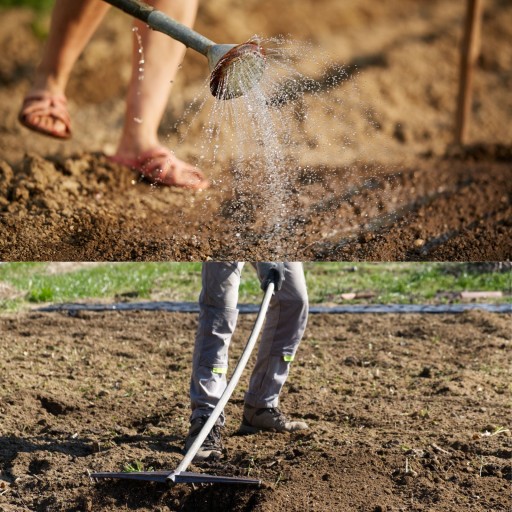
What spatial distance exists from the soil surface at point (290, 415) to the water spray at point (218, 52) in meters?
0.55

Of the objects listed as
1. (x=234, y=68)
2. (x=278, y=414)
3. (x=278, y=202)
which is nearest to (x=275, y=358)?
(x=278, y=414)

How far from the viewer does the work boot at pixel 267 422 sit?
153 cm

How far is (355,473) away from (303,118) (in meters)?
0.61

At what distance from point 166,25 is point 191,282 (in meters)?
0.53

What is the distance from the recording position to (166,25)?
1.12 meters

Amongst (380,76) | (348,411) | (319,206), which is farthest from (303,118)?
(380,76)

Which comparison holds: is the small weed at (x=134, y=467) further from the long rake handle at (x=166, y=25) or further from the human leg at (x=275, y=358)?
the long rake handle at (x=166, y=25)

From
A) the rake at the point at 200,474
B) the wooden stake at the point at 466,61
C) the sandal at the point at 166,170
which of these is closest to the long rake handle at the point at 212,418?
the rake at the point at 200,474

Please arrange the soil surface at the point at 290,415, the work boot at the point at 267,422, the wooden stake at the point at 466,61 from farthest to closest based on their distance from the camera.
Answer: the wooden stake at the point at 466,61 → the work boot at the point at 267,422 → the soil surface at the point at 290,415

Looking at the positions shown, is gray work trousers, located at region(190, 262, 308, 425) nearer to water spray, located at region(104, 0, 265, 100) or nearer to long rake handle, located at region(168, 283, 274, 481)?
long rake handle, located at region(168, 283, 274, 481)

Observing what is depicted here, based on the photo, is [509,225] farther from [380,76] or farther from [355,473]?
[380,76]

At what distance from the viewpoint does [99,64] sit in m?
3.03

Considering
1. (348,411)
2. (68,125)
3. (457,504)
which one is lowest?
(457,504)

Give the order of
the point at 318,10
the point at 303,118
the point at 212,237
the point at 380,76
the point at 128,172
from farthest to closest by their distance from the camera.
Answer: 1. the point at 380,76
2. the point at 318,10
3. the point at 303,118
4. the point at 128,172
5. the point at 212,237
